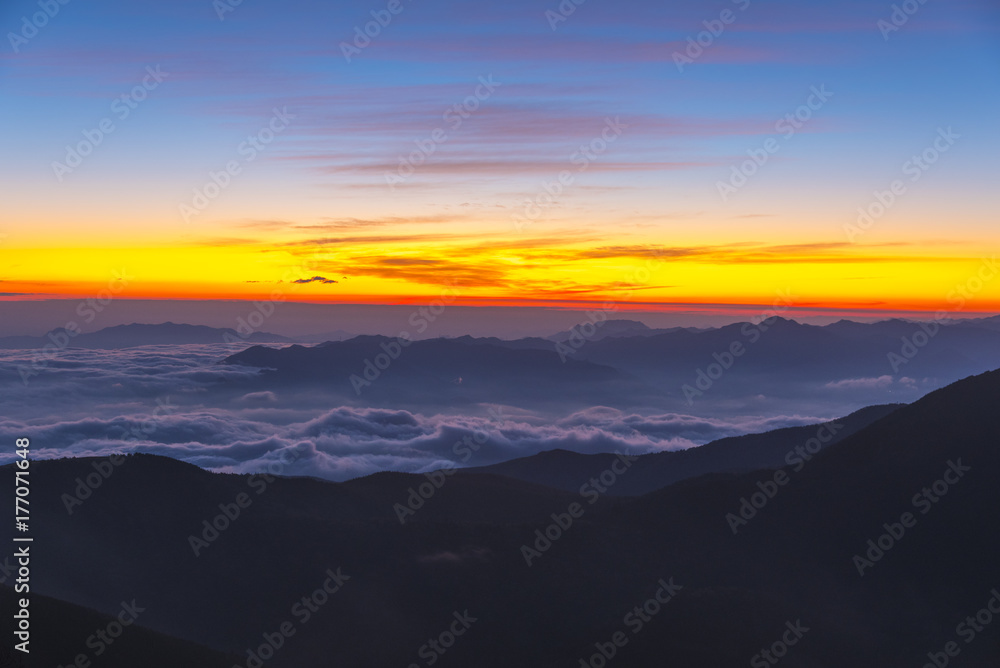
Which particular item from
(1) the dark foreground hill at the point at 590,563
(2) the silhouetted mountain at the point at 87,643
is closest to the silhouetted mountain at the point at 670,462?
(1) the dark foreground hill at the point at 590,563

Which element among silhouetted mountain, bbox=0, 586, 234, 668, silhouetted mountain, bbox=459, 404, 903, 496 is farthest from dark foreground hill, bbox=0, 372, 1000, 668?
silhouetted mountain, bbox=459, 404, 903, 496


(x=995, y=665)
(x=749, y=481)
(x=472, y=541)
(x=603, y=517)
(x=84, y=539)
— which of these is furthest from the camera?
(x=749, y=481)

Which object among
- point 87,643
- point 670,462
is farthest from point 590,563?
point 670,462

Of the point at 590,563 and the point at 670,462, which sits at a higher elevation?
the point at 670,462

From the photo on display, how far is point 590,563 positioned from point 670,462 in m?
86.6

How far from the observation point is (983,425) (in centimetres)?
7206

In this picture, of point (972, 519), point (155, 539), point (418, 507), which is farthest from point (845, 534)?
point (155, 539)

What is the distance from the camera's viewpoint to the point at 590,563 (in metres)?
58.9

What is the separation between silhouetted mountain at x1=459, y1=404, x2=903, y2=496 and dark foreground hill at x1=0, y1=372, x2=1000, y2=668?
52.4 m

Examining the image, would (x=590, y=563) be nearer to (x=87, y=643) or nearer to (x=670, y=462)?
(x=87, y=643)

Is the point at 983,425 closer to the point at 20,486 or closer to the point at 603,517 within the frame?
the point at 603,517

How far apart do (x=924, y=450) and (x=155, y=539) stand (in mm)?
68405

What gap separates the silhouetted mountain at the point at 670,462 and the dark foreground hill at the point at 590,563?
5239 cm

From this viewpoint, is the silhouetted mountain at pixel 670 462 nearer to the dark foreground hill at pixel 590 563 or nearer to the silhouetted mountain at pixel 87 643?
the dark foreground hill at pixel 590 563
